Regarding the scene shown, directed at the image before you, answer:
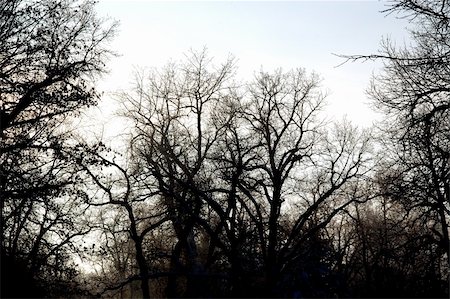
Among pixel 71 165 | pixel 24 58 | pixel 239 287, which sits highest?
pixel 24 58

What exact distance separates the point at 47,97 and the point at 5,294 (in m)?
5.31

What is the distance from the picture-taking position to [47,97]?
1272 cm

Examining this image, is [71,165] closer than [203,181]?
Yes

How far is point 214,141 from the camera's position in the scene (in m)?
23.0

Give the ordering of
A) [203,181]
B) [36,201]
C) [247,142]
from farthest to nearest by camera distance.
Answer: [247,142] → [203,181] → [36,201]

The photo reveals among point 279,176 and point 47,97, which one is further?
point 279,176

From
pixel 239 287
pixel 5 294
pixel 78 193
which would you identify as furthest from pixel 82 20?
pixel 239 287

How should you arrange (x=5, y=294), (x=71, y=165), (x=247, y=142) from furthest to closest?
(x=247, y=142) → (x=71, y=165) → (x=5, y=294)

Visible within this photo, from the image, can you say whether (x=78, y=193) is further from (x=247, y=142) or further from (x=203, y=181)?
(x=247, y=142)

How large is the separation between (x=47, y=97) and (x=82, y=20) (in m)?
3.07

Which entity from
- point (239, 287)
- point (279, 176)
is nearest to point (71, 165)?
point (239, 287)

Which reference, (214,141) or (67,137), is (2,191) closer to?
(67,137)

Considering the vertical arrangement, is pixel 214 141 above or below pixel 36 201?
above

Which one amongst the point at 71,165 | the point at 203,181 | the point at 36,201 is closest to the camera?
the point at 36,201
